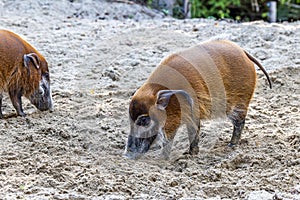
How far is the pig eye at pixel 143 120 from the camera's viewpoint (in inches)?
175

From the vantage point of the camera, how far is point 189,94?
4539mm

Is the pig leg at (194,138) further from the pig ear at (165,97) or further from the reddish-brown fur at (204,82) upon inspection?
the pig ear at (165,97)

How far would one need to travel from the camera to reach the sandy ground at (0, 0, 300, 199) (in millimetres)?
4066

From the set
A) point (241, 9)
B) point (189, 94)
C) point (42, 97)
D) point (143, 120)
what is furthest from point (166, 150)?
point (241, 9)

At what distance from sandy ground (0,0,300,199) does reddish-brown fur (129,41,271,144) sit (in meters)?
0.41

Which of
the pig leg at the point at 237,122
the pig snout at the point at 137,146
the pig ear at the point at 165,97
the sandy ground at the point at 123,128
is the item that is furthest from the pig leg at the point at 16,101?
the pig leg at the point at 237,122

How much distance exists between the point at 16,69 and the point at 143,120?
6.37 feet

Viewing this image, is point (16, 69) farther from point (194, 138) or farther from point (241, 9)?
point (241, 9)

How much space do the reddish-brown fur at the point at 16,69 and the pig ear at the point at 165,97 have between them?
1996mm

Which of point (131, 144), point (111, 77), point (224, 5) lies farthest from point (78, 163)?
point (224, 5)

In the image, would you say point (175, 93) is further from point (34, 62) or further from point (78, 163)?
point (34, 62)

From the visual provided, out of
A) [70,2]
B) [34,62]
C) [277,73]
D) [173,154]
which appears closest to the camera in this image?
[173,154]

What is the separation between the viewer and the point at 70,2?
10.9 m

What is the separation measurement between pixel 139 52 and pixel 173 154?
10.1 ft
